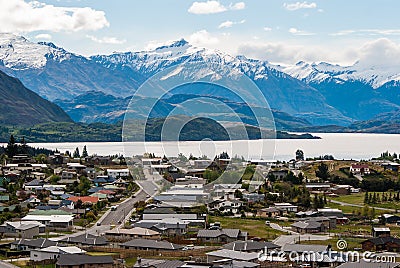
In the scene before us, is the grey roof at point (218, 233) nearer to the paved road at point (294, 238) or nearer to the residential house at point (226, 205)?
the paved road at point (294, 238)

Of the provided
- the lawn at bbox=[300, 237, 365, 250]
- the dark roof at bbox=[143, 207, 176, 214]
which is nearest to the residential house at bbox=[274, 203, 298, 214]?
the dark roof at bbox=[143, 207, 176, 214]

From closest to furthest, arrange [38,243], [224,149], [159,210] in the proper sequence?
[38,243] < [159,210] < [224,149]

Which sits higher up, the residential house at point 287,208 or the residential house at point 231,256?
the residential house at point 287,208

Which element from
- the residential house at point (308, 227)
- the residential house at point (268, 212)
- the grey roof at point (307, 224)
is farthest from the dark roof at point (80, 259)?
the residential house at point (268, 212)

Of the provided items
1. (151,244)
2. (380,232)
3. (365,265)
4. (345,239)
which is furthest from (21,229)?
(365,265)

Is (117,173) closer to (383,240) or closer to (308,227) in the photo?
(308,227)

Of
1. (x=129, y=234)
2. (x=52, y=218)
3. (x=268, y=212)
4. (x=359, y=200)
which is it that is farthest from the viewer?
(x=359, y=200)
